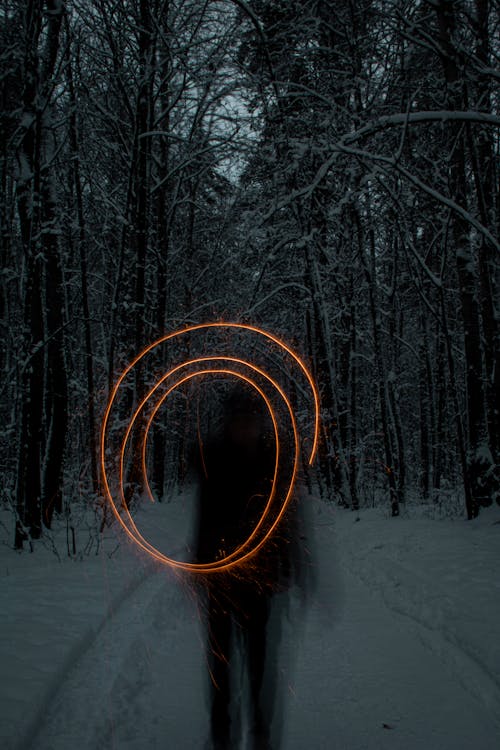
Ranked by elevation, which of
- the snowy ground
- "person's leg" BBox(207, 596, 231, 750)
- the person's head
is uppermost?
the person's head

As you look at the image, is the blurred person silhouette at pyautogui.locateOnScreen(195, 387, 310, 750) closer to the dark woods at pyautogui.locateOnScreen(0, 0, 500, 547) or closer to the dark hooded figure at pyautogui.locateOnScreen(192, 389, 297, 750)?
the dark hooded figure at pyautogui.locateOnScreen(192, 389, 297, 750)

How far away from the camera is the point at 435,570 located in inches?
276

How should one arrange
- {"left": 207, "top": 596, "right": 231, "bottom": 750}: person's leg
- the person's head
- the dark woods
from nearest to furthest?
{"left": 207, "top": 596, "right": 231, "bottom": 750}: person's leg
the person's head
the dark woods

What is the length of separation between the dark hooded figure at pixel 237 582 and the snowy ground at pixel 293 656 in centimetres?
27

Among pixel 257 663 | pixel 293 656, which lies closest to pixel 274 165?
pixel 293 656

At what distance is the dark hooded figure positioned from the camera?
11.0ft

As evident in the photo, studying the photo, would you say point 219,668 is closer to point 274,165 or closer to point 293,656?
point 293,656

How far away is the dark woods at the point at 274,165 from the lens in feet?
27.9

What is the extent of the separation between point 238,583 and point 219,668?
20.7 inches

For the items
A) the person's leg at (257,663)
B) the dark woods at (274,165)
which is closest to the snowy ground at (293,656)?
the person's leg at (257,663)

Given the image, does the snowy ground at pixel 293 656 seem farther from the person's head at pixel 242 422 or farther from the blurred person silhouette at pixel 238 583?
the person's head at pixel 242 422

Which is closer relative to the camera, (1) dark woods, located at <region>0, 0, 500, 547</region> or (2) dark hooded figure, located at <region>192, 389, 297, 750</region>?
(2) dark hooded figure, located at <region>192, 389, 297, 750</region>

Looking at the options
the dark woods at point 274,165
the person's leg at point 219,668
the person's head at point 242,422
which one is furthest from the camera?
the dark woods at point 274,165

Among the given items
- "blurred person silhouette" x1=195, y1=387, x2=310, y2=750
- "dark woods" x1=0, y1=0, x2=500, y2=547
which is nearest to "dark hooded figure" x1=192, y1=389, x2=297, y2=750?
"blurred person silhouette" x1=195, y1=387, x2=310, y2=750
